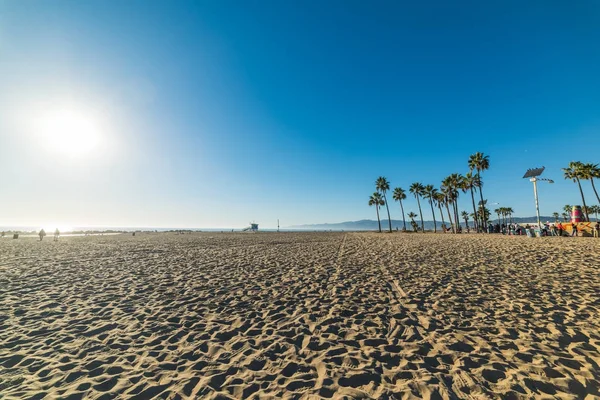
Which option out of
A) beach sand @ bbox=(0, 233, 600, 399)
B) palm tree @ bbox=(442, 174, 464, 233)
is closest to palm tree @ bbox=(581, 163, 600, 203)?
palm tree @ bbox=(442, 174, 464, 233)

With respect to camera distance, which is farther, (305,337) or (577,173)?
(577,173)

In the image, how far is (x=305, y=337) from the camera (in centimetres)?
537

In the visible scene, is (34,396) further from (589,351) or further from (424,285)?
(424,285)

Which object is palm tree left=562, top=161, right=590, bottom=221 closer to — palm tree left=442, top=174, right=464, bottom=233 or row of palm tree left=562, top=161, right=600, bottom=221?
row of palm tree left=562, top=161, right=600, bottom=221

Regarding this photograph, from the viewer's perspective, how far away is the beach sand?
3.81m

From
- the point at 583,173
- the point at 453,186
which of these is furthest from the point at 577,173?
the point at 453,186

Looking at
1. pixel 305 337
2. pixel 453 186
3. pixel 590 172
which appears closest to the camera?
pixel 305 337

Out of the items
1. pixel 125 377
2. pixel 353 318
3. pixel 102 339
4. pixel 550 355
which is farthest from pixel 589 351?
pixel 102 339

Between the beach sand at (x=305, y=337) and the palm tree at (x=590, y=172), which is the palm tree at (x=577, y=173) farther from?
the beach sand at (x=305, y=337)

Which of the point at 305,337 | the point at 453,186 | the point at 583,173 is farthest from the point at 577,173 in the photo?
the point at 305,337

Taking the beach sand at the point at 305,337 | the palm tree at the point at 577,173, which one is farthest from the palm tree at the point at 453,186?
the beach sand at the point at 305,337

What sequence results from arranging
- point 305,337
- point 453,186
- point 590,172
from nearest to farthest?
point 305,337
point 590,172
point 453,186

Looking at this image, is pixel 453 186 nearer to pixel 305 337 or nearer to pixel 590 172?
pixel 590 172

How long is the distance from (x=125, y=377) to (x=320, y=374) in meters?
3.13
